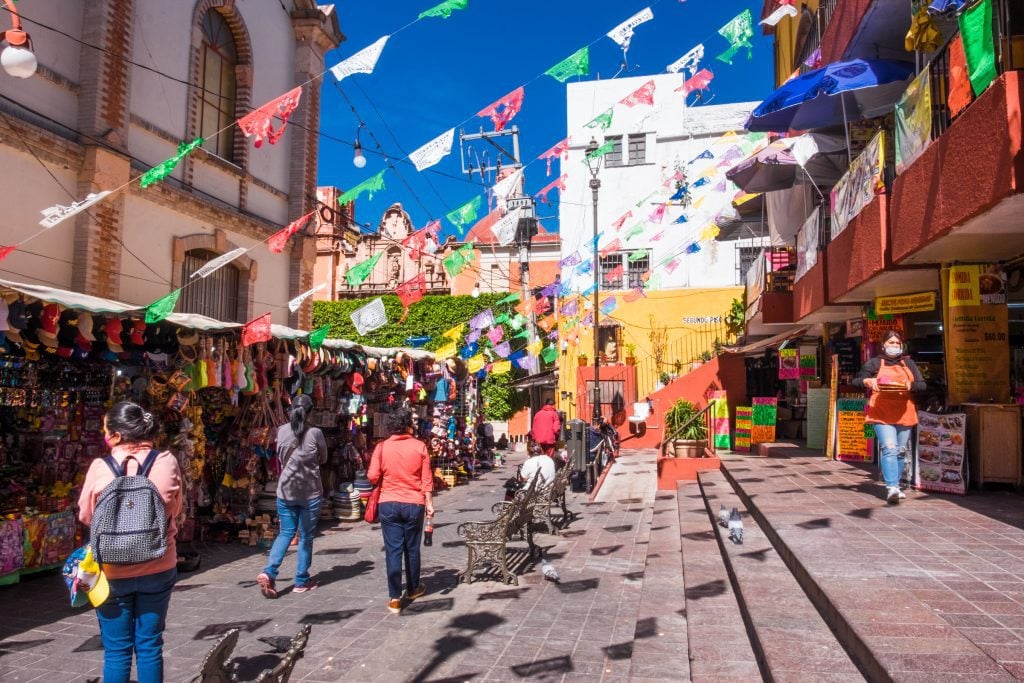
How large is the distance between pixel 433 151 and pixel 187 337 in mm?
4185

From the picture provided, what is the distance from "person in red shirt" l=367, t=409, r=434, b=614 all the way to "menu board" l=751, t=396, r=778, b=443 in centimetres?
1060

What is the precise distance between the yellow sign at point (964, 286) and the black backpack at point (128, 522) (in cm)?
823

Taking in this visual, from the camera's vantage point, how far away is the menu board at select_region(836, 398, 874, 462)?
1128 centimetres

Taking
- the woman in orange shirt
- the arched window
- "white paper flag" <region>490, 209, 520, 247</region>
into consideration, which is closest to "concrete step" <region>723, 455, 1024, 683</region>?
the woman in orange shirt

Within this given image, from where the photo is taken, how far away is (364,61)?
310 inches

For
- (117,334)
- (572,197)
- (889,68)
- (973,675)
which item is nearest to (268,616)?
(117,334)

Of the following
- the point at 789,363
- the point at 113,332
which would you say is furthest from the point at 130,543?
the point at 789,363

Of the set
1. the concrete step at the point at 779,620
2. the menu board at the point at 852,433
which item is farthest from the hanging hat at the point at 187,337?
the menu board at the point at 852,433

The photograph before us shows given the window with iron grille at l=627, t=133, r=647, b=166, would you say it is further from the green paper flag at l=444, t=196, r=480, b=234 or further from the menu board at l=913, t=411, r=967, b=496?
the menu board at l=913, t=411, r=967, b=496

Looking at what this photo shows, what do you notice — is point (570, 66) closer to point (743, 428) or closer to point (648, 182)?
point (743, 428)

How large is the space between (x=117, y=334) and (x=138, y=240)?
18.9 feet

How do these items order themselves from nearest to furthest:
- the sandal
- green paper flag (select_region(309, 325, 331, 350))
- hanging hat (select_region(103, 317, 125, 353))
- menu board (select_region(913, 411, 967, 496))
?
the sandal → hanging hat (select_region(103, 317, 125, 353)) → menu board (select_region(913, 411, 967, 496)) → green paper flag (select_region(309, 325, 331, 350))

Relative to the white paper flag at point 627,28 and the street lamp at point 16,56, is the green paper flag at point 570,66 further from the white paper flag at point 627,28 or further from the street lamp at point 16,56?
the street lamp at point 16,56

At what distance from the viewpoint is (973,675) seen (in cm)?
300
